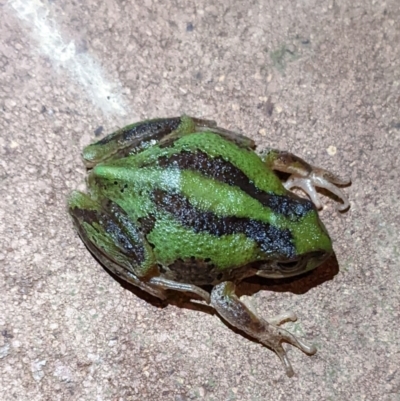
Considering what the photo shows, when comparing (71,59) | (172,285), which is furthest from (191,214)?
(71,59)

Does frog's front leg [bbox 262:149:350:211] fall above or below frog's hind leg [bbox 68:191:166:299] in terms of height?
above

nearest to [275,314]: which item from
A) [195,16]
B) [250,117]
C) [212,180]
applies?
[212,180]

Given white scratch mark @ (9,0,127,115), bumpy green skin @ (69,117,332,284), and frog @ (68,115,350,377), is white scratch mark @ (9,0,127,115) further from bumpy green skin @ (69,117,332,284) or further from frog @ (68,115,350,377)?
bumpy green skin @ (69,117,332,284)

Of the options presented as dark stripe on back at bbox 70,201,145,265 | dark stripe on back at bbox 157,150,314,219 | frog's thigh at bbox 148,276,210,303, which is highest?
dark stripe on back at bbox 157,150,314,219

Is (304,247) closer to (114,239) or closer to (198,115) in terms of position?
(114,239)

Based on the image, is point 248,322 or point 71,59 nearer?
point 248,322

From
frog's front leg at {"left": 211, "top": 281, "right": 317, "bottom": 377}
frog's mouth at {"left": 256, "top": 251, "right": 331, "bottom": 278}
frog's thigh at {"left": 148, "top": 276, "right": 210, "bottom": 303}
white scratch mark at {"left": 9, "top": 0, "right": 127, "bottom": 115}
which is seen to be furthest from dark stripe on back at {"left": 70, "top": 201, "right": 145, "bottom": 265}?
white scratch mark at {"left": 9, "top": 0, "right": 127, "bottom": 115}

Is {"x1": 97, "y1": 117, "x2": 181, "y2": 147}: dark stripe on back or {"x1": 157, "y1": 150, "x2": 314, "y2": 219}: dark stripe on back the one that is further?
{"x1": 97, "y1": 117, "x2": 181, "y2": 147}: dark stripe on back
